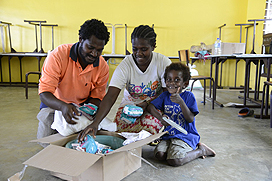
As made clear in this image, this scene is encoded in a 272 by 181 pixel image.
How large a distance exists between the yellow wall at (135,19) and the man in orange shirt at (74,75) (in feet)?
14.6

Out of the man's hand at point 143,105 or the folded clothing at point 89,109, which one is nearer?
the folded clothing at point 89,109

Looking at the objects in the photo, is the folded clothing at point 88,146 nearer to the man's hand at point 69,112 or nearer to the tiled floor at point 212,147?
the man's hand at point 69,112

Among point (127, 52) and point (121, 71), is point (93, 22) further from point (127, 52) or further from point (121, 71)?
point (127, 52)

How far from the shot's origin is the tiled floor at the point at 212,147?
1.33 m

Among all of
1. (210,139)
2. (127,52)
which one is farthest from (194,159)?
(127,52)

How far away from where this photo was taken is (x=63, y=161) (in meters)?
1.02

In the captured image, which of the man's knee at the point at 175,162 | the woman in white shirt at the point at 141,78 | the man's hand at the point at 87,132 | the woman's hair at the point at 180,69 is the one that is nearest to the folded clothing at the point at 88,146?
the man's hand at the point at 87,132

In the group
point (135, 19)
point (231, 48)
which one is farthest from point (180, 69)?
point (135, 19)

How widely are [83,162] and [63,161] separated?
95mm

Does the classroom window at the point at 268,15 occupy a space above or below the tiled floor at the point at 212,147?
above

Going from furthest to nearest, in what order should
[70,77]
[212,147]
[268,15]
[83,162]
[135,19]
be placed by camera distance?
[135,19], [268,15], [212,147], [70,77], [83,162]

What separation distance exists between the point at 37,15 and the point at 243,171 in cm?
603

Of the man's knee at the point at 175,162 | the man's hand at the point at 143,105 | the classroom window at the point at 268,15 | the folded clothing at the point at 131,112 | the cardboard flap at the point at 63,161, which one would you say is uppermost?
the classroom window at the point at 268,15

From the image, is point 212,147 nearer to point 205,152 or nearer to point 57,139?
point 205,152
